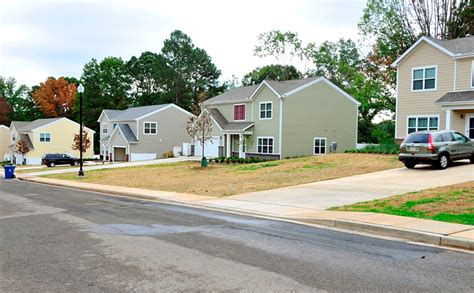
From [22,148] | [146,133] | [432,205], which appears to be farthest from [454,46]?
[22,148]

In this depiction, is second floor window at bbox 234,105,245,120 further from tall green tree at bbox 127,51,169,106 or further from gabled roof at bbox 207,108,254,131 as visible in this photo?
tall green tree at bbox 127,51,169,106

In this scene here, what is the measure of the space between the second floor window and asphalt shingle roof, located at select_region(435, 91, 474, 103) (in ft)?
64.1

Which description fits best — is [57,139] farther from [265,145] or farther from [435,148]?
[435,148]

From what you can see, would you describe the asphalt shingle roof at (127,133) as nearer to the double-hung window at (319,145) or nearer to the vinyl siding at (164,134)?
the vinyl siding at (164,134)

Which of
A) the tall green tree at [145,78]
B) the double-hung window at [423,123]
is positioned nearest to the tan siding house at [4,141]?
the tall green tree at [145,78]

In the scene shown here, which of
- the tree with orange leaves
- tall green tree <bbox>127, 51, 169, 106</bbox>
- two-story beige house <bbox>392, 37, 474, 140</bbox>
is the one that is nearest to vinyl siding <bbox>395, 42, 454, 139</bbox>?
two-story beige house <bbox>392, 37, 474, 140</bbox>

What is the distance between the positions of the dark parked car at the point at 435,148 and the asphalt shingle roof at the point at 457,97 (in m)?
5.25

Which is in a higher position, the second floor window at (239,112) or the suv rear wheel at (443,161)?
the second floor window at (239,112)

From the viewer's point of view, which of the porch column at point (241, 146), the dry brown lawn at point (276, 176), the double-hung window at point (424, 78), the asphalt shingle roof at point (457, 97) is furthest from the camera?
the porch column at point (241, 146)

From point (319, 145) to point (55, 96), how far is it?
6926cm

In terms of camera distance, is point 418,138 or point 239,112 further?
point 239,112

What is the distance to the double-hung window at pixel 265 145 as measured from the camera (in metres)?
39.7

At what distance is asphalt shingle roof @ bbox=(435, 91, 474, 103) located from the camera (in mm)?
25983

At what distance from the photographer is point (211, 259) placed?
730cm
